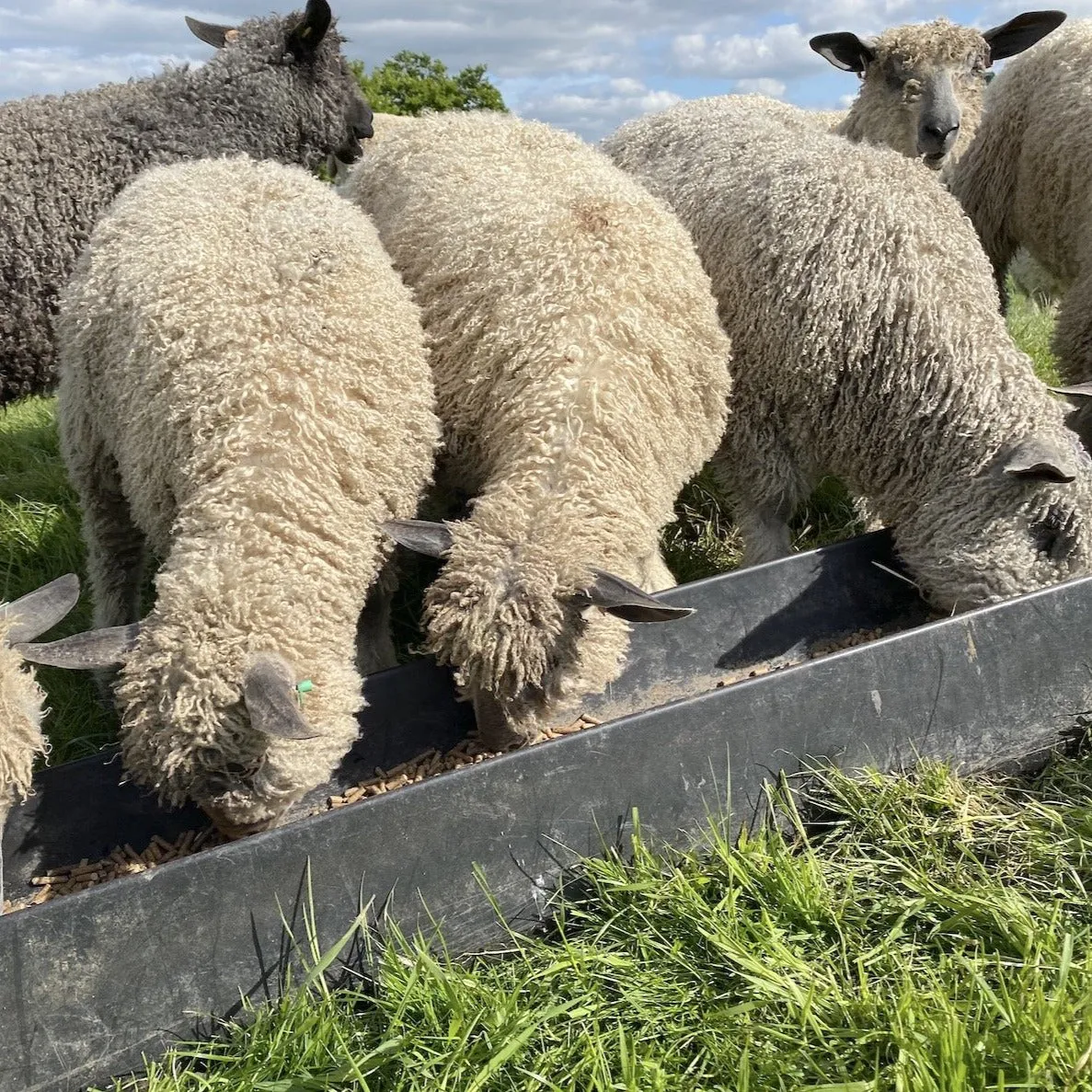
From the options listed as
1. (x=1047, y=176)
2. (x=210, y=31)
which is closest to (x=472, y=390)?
(x=1047, y=176)

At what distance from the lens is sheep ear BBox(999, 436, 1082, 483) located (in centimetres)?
331

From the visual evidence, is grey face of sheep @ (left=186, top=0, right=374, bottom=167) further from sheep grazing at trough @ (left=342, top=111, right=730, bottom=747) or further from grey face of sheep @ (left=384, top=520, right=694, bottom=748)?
grey face of sheep @ (left=384, top=520, right=694, bottom=748)

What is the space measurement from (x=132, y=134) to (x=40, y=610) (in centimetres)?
301

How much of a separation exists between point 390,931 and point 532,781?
47cm

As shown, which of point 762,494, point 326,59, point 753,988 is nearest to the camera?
point 753,988

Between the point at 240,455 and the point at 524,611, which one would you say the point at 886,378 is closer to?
the point at 524,611

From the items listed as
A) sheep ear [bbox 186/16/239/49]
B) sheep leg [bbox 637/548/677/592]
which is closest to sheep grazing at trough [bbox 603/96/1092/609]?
sheep leg [bbox 637/548/677/592]

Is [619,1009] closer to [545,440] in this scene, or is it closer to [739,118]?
[545,440]

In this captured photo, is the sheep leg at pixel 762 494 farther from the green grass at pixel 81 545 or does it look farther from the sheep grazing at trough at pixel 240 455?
the sheep grazing at trough at pixel 240 455

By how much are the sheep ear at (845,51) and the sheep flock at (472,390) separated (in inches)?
6.9

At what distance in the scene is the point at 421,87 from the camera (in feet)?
58.2

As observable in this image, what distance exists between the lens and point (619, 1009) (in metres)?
2.29

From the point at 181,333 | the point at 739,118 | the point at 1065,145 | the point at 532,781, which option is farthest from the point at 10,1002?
the point at 1065,145

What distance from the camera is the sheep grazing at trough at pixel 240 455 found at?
8.45 feet
